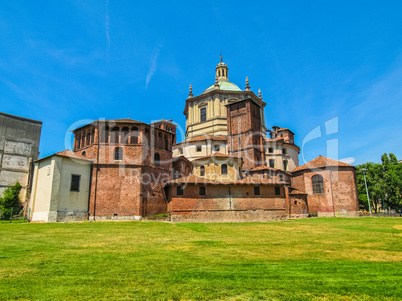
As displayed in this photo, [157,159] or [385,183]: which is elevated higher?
[157,159]

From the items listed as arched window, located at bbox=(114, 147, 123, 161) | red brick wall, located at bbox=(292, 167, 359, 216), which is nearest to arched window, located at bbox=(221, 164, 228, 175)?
red brick wall, located at bbox=(292, 167, 359, 216)

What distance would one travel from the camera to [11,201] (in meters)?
40.6

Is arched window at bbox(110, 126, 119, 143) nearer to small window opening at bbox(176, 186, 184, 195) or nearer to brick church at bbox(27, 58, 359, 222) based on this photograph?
brick church at bbox(27, 58, 359, 222)

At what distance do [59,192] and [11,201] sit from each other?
18341 mm

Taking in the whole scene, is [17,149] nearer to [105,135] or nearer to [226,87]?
[105,135]

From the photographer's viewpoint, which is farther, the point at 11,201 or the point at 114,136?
the point at 11,201

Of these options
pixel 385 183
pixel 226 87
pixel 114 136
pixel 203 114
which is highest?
pixel 226 87

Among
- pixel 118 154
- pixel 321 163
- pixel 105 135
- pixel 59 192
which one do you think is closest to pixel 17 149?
pixel 105 135

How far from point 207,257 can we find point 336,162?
38.5 metres

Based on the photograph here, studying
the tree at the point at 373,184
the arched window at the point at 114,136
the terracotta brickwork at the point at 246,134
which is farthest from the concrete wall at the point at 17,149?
the tree at the point at 373,184

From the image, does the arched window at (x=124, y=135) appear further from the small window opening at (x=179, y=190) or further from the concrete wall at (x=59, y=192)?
the small window opening at (x=179, y=190)

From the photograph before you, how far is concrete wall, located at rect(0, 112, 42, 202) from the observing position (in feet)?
151

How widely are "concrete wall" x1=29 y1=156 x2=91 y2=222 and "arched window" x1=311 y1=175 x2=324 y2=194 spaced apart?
31.3 m

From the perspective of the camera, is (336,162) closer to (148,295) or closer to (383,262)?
(383,262)
